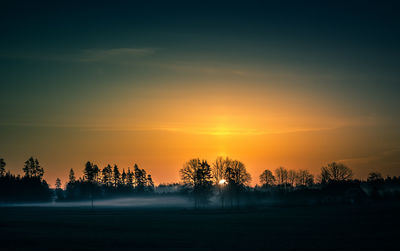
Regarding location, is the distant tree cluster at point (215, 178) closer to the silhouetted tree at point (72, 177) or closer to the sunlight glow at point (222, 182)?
the sunlight glow at point (222, 182)

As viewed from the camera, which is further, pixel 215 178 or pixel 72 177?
pixel 72 177

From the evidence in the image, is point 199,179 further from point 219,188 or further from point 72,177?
point 72,177

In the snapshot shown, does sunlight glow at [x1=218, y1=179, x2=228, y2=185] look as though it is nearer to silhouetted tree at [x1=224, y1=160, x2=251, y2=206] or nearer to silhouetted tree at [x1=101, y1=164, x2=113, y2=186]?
silhouetted tree at [x1=224, y1=160, x2=251, y2=206]

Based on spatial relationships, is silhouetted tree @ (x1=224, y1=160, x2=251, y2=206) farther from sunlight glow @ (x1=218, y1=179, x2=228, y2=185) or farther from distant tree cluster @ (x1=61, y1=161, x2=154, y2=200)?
distant tree cluster @ (x1=61, y1=161, x2=154, y2=200)

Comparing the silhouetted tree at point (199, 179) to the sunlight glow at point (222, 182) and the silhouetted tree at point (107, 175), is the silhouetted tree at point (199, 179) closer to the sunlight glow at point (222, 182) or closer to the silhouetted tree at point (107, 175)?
the sunlight glow at point (222, 182)

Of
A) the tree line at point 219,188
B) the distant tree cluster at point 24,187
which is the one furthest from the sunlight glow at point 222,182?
the distant tree cluster at point 24,187

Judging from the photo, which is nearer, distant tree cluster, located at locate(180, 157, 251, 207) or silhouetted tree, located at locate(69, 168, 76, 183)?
distant tree cluster, located at locate(180, 157, 251, 207)

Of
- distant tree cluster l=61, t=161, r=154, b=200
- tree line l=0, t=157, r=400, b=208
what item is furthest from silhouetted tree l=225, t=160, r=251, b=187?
distant tree cluster l=61, t=161, r=154, b=200

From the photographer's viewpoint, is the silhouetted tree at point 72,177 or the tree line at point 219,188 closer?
the tree line at point 219,188

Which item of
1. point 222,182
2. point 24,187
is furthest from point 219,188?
point 24,187

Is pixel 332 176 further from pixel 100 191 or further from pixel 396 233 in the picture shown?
pixel 396 233

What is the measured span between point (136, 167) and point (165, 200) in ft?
96.1

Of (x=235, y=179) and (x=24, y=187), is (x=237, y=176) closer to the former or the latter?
(x=235, y=179)

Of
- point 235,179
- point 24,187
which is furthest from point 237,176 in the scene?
point 24,187
